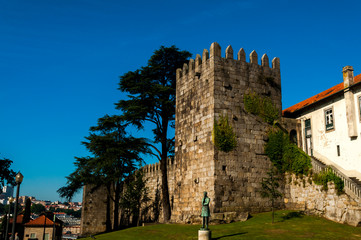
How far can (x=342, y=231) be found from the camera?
16281mm

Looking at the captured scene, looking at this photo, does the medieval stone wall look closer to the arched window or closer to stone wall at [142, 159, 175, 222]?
the arched window

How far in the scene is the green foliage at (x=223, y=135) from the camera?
2153cm

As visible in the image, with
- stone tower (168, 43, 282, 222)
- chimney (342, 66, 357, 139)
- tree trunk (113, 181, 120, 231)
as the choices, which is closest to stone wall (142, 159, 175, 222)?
tree trunk (113, 181, 120, 231)

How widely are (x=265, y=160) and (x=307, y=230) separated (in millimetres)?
6815

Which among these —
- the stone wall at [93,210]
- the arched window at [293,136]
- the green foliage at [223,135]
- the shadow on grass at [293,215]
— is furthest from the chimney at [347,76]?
the stone wall at [93,210]

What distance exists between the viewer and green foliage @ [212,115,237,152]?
70.6 ft

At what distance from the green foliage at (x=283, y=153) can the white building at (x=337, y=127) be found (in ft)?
7.33

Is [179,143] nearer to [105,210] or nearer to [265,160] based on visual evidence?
[265,160]

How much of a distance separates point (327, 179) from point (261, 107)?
6162mm

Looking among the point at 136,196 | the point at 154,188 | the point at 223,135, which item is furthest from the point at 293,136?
the point at 136,196

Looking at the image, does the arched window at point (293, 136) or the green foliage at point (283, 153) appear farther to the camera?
the arched window at point (293, 136)

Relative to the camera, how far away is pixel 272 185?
2184 cm

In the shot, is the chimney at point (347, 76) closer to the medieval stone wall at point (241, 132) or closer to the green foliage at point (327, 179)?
the medieval stone wall at point (241, 132)

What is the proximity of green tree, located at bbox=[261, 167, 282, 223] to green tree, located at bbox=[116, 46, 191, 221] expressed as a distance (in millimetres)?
8512
